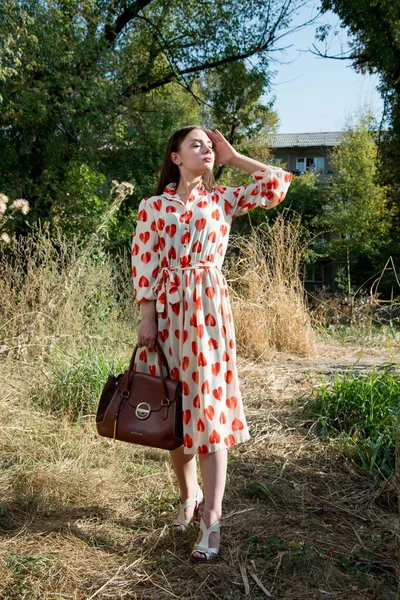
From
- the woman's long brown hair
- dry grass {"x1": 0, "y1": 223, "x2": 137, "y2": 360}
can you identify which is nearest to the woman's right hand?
the woman's long brown hair

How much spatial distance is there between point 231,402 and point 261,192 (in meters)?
0.86

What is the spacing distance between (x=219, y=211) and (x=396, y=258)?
1697cm

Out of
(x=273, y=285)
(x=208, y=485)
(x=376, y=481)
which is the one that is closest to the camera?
(x=208, y=485)

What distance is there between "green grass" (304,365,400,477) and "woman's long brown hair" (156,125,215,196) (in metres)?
1.53

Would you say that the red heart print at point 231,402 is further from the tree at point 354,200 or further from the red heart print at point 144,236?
the tree at point 354,200

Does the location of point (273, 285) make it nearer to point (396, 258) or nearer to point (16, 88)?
point (16, 88)

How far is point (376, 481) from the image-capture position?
3041 mm

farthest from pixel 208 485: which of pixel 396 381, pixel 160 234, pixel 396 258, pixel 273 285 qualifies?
pixel 396 258

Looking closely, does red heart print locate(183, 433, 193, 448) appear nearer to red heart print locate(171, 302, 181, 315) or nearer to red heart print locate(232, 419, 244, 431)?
red heart print locate(232, 419, 244, 431)

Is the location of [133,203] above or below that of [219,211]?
above

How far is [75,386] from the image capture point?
161 inches

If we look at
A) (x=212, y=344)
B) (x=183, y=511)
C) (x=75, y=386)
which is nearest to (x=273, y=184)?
(x=212, y=344)

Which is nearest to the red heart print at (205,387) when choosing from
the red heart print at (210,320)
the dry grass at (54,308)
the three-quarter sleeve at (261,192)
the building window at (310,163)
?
the red heart print at (210,320)

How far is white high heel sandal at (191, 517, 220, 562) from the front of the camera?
2.34 metres
